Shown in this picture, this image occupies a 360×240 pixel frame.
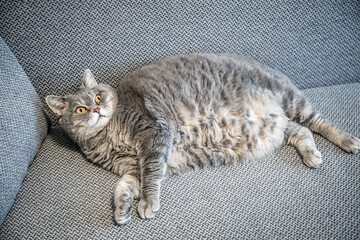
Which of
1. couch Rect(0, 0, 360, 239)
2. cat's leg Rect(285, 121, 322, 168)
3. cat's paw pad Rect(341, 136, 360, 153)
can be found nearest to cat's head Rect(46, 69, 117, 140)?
couch Rect(0, 0, 360, 239)

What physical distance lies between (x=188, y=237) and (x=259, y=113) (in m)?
0.89

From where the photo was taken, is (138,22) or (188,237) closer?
(188,237)

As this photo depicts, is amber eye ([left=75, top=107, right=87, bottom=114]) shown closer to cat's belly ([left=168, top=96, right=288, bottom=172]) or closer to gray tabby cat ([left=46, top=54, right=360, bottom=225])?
gray tabby cat ([left=46, top=54, right=360, bottom=225])

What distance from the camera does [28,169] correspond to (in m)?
1.48

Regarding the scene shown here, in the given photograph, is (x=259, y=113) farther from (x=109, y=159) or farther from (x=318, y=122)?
(x=109, y=159)

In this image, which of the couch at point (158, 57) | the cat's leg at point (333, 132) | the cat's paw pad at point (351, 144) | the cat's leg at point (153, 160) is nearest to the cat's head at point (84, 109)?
the couch at point (158, 57)

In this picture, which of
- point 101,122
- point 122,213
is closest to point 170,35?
point 101,122

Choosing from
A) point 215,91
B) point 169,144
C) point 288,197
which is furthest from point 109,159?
point 288,197

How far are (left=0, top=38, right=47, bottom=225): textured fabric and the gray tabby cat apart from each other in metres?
0.13

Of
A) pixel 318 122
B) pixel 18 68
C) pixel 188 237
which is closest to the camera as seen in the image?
pixel 188 237

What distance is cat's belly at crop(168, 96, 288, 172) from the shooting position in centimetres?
152

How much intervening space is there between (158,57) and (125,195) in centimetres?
95

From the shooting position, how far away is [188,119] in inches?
62.7

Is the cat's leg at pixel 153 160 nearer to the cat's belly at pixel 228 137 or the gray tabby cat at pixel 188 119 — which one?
the gray tabby cat at pixel 188 119
